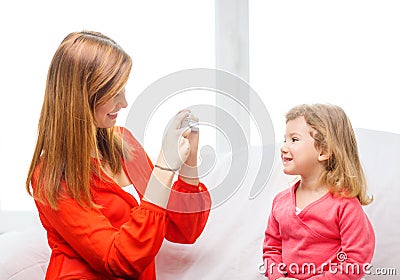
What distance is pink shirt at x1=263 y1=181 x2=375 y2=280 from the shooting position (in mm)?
1322

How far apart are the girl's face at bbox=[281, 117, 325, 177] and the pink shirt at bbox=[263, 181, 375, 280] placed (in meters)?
0.07

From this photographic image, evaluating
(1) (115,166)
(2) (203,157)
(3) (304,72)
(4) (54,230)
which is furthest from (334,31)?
(4) (54,230)

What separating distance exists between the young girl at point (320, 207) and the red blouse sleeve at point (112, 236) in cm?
30

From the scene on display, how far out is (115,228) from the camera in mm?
1398

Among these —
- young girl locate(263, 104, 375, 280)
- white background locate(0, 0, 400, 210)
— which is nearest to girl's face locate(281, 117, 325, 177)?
young girl locate(263, 104, 375, 280)

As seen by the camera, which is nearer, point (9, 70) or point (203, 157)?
point (203, 157)

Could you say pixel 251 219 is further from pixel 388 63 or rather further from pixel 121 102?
pixel 388 63

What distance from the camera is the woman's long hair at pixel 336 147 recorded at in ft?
4.60

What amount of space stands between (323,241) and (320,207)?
7cm

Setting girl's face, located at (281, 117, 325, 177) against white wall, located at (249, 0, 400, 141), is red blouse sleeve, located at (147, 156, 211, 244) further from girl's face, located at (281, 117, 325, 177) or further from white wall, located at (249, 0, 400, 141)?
white wall, located at (249, 0, 400, 141)

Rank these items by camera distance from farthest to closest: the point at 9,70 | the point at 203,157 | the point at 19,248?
1. the point at 9,70
2. the point at 203,157
3. the point at 19,248

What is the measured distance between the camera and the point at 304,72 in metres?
2.20

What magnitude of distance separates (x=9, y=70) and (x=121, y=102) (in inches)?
30.8

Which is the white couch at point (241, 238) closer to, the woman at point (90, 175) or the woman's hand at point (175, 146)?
the woman at point (90, 175)
